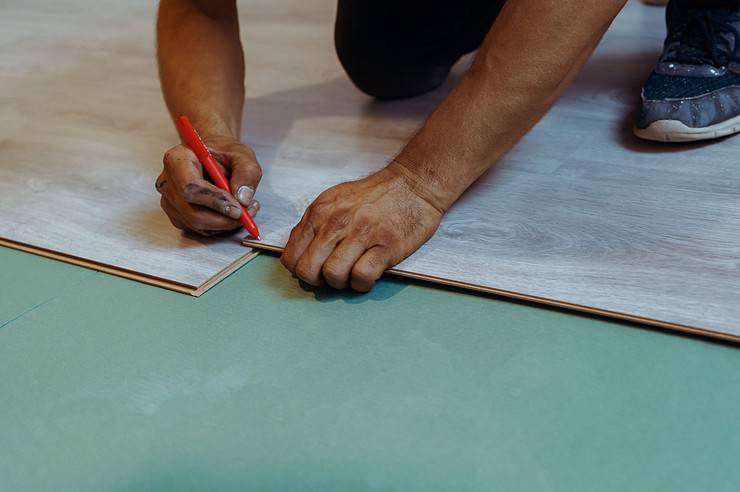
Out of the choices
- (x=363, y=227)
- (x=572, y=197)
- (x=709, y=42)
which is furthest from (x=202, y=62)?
(x=709, y=42)

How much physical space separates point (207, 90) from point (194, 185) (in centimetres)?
40

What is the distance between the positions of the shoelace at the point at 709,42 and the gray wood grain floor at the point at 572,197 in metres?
0.17

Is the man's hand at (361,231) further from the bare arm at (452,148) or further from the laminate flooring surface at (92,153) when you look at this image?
the laminate flooring surface at (92,153)

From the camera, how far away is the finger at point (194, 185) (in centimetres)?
123

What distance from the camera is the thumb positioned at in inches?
51.3

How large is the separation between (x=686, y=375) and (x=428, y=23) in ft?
3.76

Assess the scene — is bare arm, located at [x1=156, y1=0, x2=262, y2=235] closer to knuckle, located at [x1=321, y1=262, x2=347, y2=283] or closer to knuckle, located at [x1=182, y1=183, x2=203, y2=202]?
knuckle, located at [x1=182, y1=183, x2=203, y2=202]

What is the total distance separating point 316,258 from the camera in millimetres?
1164

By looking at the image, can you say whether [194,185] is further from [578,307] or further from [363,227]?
[578,307]

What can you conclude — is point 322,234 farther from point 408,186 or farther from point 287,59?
point 287,59

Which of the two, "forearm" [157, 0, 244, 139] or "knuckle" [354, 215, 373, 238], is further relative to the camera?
"forearm" [157, 0, 244, 139]

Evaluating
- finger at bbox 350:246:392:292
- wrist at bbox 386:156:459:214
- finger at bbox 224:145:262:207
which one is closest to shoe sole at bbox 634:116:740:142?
wrist at bbox 386:156:459:214

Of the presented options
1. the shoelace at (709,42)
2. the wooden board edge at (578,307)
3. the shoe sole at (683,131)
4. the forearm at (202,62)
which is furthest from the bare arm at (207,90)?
the shoelace at (709,42)

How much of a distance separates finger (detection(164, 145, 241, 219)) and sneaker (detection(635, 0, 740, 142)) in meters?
0.84
